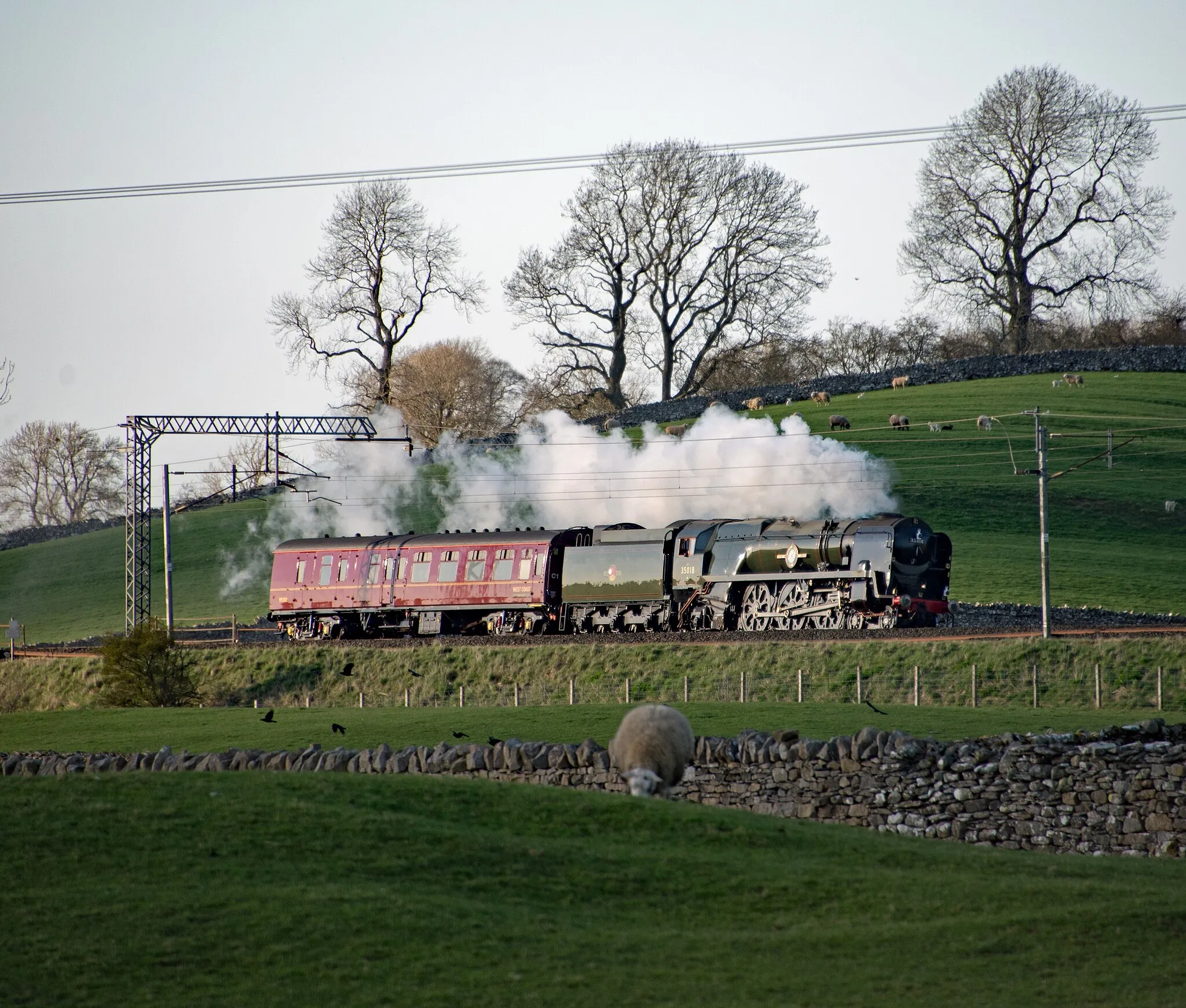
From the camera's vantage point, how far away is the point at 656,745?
55.4 ft

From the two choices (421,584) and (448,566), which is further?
(421,584)

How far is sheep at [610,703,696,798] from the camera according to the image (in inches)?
666

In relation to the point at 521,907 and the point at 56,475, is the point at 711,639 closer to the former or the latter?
the point at 521,907

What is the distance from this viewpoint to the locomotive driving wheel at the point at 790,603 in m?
37.2

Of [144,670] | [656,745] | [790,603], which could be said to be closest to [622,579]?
[790,603]

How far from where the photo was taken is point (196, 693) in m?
37.8

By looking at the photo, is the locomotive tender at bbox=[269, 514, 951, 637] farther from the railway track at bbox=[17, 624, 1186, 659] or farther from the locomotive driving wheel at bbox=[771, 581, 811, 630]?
the railway track at bbox=[17, 624, 1186, 659]

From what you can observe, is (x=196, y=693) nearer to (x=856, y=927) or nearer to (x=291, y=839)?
(x=291, y=839)

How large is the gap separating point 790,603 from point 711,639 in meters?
3.71

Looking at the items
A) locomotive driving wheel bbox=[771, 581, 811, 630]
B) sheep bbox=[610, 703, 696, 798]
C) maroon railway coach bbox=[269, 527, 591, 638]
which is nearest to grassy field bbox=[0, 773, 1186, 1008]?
sheep bbox=[610, 703, 696, 798]

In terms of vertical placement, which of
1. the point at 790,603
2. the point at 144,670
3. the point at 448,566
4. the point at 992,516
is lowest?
the point at 144,670

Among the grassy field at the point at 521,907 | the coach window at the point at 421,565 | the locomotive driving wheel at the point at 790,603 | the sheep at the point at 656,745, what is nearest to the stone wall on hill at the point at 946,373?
the coach window at the point at 421,565

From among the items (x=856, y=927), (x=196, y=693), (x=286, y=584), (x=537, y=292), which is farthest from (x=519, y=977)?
(x=537, y=292)

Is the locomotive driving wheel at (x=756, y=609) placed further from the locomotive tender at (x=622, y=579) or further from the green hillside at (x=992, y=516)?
the green hillside at (x=992, y=516)
